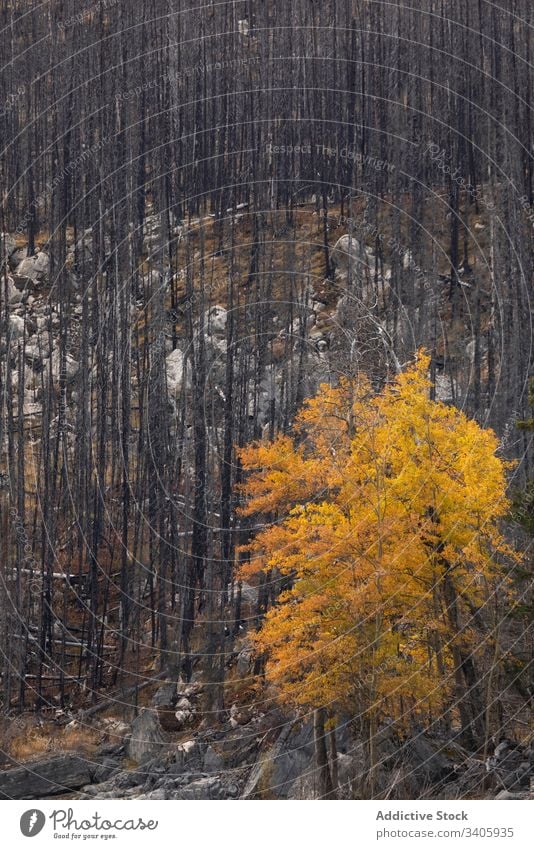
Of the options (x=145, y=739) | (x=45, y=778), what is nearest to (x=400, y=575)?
(x=145, y=739)

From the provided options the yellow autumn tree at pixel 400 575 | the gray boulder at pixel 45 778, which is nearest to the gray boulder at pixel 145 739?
the gray boulder at pixel 45 778

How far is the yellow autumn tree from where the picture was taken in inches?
1373

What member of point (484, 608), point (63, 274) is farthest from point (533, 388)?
point (63, 274)

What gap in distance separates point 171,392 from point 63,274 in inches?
375

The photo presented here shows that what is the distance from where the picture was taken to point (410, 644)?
36875 millimetres

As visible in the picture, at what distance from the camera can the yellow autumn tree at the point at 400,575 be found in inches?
1373

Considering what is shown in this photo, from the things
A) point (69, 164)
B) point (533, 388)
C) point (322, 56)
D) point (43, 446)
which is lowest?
point (43, 446)
